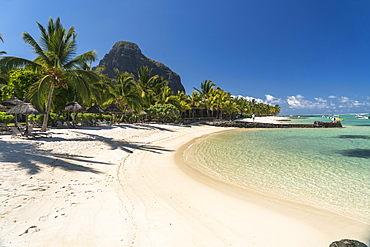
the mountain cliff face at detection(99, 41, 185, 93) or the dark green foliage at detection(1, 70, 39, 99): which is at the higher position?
the mountain cliff face at detection(99, 41, 185, 93)

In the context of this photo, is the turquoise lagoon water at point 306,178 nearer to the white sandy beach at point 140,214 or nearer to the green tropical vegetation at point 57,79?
the white sandy beach at point 140,214

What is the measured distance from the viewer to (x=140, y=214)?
→ 3.74 meters

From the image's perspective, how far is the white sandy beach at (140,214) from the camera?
9.83 feet

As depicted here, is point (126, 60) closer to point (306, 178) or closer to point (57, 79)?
point (57, 79)

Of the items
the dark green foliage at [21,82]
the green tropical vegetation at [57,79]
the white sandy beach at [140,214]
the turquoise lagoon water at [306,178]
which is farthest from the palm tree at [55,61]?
the turquoise lagoon water at [306,178]

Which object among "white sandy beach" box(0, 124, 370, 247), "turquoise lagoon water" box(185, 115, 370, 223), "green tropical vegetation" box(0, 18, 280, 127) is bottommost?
"turquoise lagoon water" box(185, 115, 370, 223)

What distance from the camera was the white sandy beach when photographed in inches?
118

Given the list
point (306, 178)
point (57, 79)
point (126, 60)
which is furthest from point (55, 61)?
point (126, 60)

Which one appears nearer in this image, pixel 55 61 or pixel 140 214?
pixel 140 214

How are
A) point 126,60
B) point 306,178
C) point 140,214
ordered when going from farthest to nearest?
point 126,60 < point 306,178 < point 140,214

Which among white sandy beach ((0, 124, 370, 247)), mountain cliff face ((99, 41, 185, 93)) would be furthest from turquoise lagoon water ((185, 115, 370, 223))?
mountain cliff face ((99, 41, 185, 93))

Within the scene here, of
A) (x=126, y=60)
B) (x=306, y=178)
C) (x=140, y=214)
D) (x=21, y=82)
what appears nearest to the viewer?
(x=140, y=214)

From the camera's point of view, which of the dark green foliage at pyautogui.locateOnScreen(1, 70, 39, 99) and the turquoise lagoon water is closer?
the turquoise lagoon water

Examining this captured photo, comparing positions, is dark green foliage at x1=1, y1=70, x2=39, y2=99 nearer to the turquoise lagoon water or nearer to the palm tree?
the palm tree
